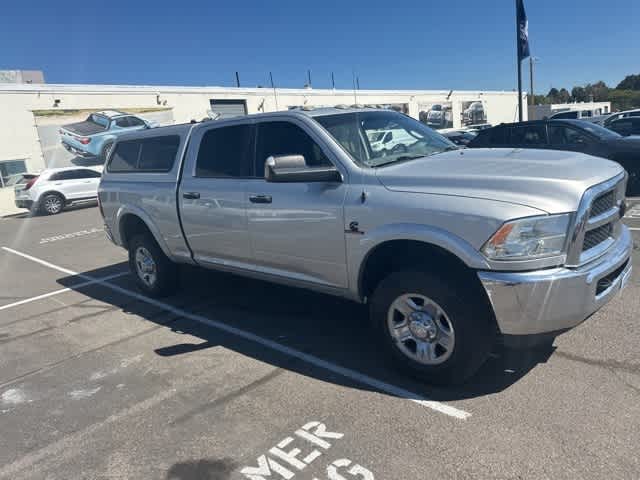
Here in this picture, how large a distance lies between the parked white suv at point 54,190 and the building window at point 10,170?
12.4ft

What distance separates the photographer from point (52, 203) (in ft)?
57.7

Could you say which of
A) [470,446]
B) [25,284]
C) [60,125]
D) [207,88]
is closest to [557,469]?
[470,446]

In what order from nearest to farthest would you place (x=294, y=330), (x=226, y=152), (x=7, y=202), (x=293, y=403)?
(x=293, y=403) → (x=294, y=330) → (x=226, y=152) → (x=7, y=202)

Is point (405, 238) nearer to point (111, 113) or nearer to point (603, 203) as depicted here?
point (603, 203)

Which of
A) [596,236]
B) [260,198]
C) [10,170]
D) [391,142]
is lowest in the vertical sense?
[596,236]

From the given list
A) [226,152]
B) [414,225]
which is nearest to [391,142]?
[414,225]

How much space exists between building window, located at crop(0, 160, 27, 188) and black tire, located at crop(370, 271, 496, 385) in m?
22.2

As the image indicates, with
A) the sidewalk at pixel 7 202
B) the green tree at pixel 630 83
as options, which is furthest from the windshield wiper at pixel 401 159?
the green tree at pixel 630 83

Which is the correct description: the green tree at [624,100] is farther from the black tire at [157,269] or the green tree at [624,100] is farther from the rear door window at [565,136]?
the black tire at [157,269]

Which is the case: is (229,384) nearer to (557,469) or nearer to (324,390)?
(324,390)

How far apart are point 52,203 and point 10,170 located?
5.16 metres

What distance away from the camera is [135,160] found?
6.14 metres

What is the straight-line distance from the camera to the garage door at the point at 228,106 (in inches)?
1121

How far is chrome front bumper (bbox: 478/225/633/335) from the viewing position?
2.87 m
